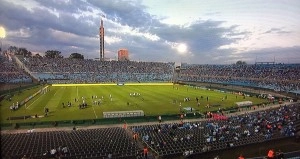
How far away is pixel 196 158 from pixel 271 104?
36.1 m

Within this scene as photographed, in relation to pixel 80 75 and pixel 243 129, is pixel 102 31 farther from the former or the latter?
pixel 243 129

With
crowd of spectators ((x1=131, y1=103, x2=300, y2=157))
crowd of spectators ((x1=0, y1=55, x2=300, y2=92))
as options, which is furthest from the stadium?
crowd of spectators ((x1=0, y1=55, x2=300, y2=92))

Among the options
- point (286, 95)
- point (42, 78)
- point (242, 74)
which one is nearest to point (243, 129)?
point (286, 95)

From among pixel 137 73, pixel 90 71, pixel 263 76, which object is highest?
pixel 90 71

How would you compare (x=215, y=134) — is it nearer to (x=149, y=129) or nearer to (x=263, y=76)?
(x=149, y=129)

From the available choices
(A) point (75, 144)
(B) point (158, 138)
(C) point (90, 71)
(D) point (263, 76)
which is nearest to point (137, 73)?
(C) point (90, 71)

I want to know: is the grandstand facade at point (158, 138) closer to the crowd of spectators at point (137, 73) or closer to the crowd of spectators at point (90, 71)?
the crowd of spectators at point (137, 73)

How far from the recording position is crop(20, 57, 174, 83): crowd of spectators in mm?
105631

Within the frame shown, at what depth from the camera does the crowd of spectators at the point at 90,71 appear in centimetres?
10563

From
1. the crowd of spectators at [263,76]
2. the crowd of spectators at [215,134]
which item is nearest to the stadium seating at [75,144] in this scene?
the crowd of spectators at [215,134]

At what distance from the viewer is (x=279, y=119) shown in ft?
107

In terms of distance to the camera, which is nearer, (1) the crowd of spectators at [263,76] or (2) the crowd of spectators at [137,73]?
(1) the crowd of spectators at [263,76]

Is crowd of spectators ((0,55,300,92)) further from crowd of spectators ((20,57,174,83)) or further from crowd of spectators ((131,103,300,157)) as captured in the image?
crowd of spectators ((131,103,300,157))

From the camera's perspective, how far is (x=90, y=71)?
391ft
